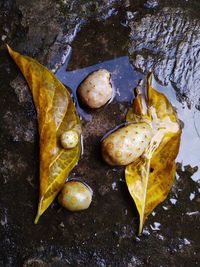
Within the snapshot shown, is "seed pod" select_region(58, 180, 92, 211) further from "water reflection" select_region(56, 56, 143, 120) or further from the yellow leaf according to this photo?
"water reflection" select_region(56, 56, 143, 120)

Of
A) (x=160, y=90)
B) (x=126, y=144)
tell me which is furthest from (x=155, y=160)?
(x=160, y=90)

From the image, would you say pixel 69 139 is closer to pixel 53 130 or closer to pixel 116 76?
pixel 53 130

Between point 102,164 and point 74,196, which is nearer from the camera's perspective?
point 74,196

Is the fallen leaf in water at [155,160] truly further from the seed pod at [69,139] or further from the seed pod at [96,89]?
the seed pod at [69,139]

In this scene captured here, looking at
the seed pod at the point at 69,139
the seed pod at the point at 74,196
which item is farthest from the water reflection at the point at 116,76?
the seed pod at the point at 74,196

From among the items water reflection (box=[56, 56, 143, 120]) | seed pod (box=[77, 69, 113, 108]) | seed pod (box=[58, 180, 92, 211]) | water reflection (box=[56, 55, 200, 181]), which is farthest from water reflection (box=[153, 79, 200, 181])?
seed pod (box=[58, 180, 92, 211])

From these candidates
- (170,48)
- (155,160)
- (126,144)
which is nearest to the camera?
(126,144)
